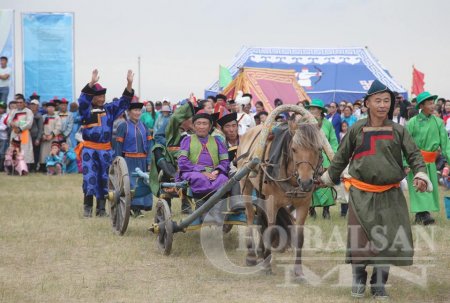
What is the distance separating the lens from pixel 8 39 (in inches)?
818

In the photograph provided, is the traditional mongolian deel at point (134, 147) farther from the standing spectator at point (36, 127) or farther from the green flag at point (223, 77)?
the green flag at point (223, 77)

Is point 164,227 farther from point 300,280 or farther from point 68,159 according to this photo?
point 68,159

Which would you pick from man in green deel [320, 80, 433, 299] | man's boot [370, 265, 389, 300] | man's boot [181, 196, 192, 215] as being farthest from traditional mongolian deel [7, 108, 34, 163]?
man's boot [370, 265, 389, 300]

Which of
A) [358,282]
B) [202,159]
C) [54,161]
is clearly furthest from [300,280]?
[54,161]

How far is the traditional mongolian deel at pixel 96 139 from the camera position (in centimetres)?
1068

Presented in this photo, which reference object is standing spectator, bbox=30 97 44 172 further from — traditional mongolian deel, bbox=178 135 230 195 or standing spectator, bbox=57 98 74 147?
traditional mongolian deel, bbox=178 135 230 195

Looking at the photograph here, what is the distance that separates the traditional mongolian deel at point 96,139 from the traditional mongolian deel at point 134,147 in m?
0.24

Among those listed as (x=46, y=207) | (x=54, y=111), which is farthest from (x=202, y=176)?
(x=54, y=111)

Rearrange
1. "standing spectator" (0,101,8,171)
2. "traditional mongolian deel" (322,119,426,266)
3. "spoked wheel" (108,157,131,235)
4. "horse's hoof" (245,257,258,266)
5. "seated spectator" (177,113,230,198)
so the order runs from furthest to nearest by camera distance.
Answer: "standing spectator" (0,101,8,171)
"spoked wheel" (108,157,131,235)
"seated spectator" (177,113,230,198)
"horse's hoof" (245,257,258,266)
"traditional mongolian deel" (322,119,426,266)

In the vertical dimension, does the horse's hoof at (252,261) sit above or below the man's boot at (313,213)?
above

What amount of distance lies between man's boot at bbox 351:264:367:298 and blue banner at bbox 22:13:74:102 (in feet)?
53.2

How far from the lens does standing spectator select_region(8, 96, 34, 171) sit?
62.2 feet

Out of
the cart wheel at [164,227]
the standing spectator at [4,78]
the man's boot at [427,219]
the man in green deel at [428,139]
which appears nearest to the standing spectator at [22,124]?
the standing spectator at [4,78]

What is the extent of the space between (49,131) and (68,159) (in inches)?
37.8
